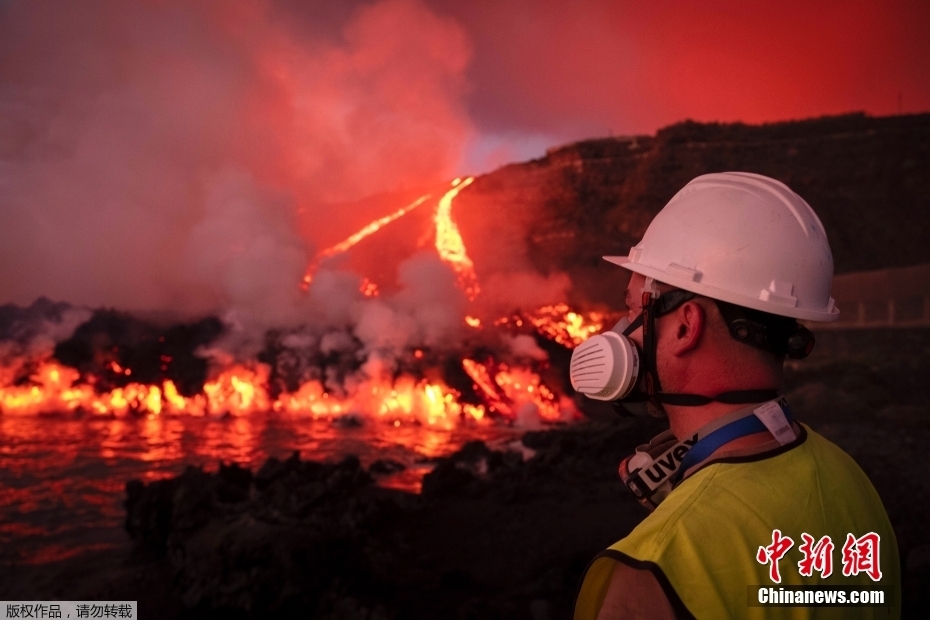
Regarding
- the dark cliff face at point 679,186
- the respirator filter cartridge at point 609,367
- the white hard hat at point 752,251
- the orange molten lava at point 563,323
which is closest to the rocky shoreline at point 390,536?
the respirator filter cartridge at point 609,367

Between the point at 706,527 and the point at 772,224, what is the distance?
1069 mm

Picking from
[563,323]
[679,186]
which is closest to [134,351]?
[563,323]

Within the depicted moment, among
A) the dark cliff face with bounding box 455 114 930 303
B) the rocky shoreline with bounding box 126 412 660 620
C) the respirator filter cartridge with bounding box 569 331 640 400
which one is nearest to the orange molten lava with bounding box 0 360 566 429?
the rocky shoreline with bounding box 126 412 660 620

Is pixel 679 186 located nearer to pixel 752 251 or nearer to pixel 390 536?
pixel 390 536

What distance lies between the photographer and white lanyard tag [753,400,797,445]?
1778 millimetres

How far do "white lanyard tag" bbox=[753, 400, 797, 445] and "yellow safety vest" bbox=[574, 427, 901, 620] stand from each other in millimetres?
33

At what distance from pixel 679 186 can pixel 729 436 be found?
3431 centimetres

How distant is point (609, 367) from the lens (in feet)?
7.00

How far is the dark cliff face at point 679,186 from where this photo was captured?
27.5 m

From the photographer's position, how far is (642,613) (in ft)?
4.76

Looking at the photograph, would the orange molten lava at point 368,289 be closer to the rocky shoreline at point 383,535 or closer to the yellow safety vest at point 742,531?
the rocky shoreline at point 383,535

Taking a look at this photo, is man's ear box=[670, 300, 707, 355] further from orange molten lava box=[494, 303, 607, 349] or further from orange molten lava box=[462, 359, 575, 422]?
orange molten lava box=[494, 303, 607, 349]

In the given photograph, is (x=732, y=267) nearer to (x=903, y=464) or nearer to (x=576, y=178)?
(x=903, y=464)

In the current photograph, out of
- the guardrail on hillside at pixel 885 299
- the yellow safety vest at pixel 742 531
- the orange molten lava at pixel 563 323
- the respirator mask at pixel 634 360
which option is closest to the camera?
the yellow safety vest at pixel 742 531
